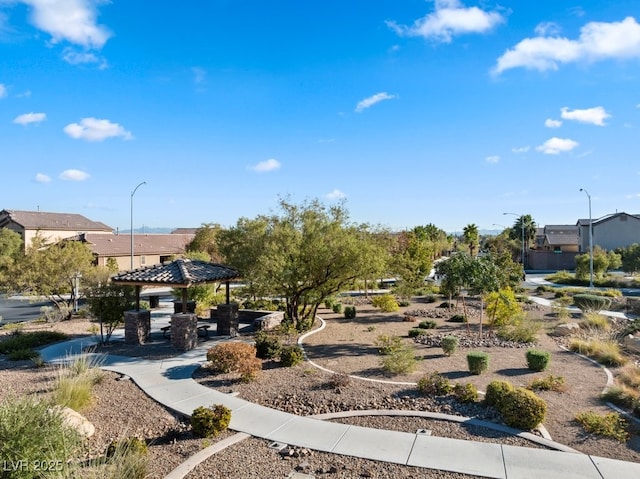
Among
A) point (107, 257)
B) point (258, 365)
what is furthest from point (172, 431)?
point (107, 257)

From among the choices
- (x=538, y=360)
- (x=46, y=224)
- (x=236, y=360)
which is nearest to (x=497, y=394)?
(x=538, y=360)

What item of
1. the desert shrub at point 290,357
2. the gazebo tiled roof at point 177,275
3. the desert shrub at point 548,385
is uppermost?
the gazebo tiled roof at point 177,275

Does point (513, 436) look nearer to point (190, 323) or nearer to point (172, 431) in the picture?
point (172, 431)

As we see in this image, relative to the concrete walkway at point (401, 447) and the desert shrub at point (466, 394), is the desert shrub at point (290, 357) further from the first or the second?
the desert shrub at point (466, 394)

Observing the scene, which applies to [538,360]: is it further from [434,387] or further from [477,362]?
[434,387]

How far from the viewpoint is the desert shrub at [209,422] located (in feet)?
29.3

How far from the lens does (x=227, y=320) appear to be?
19.0m

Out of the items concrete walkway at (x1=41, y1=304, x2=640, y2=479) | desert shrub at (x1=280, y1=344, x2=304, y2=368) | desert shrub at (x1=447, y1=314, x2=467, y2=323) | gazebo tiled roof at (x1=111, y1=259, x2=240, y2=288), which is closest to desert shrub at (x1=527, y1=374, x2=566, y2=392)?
concrete walkway at (x1=41, y1=304, x2=640, y2=479)

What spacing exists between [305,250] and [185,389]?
8.03 meters

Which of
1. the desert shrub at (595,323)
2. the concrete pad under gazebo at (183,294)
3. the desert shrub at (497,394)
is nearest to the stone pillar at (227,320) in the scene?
the concrete pad under gazebo at (183,294)

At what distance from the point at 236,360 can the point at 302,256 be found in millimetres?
6574

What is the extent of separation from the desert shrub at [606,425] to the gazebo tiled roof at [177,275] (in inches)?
509

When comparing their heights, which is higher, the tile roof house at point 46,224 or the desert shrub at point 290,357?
the tile roof house at point 46,224

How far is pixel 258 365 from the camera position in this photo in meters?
12.9
